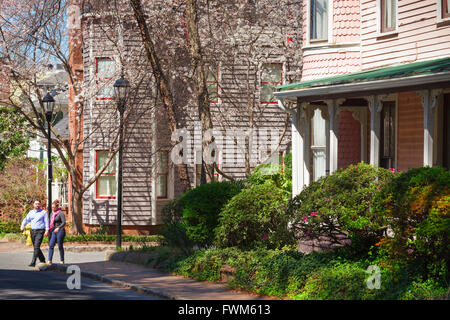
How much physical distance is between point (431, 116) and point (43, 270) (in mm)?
11148

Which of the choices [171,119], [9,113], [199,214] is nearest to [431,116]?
[199,214]

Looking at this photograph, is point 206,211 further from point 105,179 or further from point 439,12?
point 105,179

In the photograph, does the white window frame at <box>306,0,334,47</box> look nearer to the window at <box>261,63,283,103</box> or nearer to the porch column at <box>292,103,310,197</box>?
the porch column at <box>292,103,310,197</box>

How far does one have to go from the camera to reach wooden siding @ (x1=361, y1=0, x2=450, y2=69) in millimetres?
17328

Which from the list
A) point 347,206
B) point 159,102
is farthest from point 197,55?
point 347,206

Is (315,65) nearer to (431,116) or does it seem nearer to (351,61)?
(351,61)

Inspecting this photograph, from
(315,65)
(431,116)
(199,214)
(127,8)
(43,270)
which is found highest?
(127,8)

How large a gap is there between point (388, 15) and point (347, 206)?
6713 mm

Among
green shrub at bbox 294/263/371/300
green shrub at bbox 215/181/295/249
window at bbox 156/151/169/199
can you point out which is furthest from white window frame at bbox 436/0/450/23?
window at bbox 156/151/169/199

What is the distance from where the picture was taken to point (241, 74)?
31906 millimetres

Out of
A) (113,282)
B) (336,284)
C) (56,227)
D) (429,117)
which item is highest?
(429,117)

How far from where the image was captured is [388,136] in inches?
793

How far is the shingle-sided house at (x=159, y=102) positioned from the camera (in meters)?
30.2

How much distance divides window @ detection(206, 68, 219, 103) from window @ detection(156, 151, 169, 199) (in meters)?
3.05
